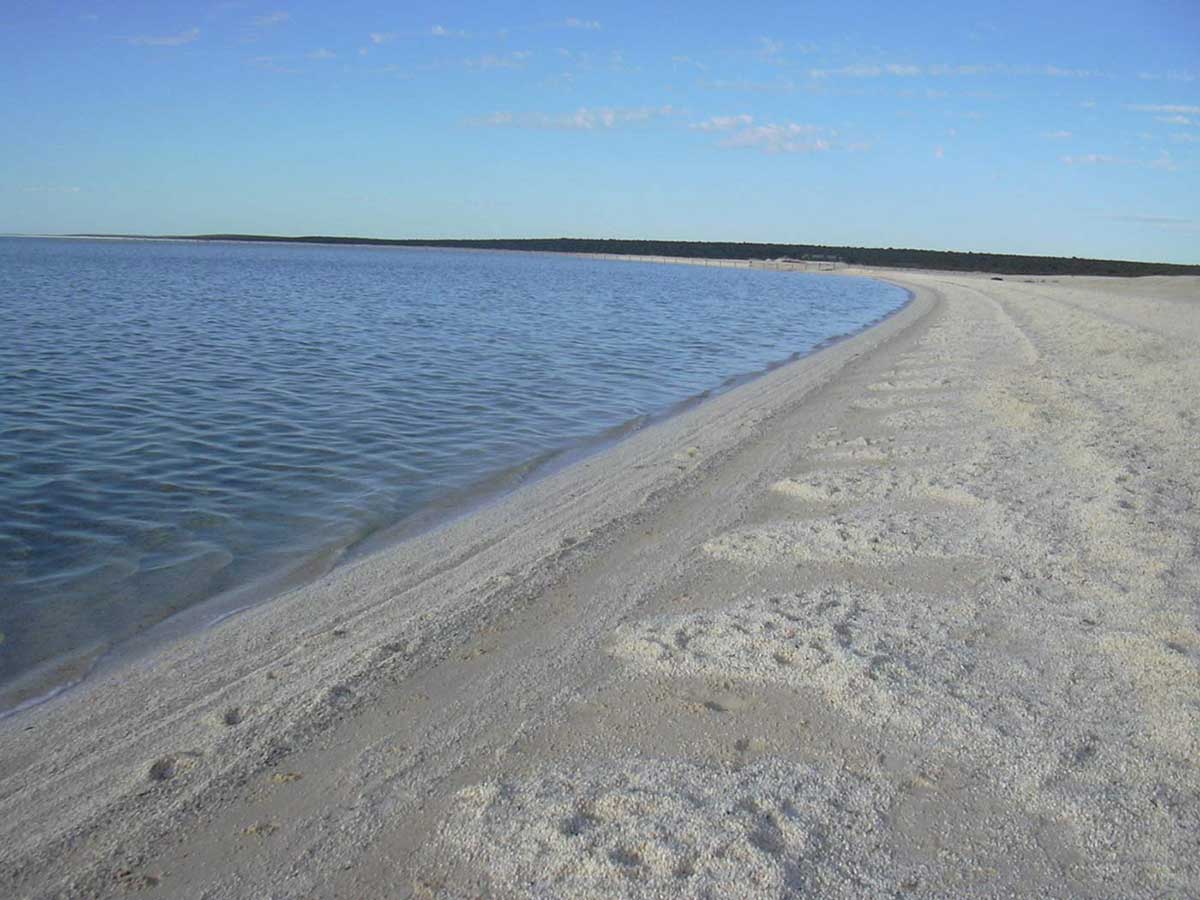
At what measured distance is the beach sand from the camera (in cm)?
316

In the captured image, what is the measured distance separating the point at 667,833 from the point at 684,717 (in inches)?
35.6

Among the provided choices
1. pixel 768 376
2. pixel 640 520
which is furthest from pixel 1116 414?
pixel 768 376

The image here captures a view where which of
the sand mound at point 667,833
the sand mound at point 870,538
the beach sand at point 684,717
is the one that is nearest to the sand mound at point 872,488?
the beach sand at point 684,717

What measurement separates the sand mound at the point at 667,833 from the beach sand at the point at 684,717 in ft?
0.04

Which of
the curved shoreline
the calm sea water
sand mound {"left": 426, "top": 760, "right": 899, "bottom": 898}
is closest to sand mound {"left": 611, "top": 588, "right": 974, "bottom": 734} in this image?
sand mound {"left": 426, "top": 760, "right": 899, "bottom": 898}

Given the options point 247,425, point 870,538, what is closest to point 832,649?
point 870,538

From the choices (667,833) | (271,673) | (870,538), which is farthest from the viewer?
(870,538)

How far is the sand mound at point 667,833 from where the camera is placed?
2980 millimetres

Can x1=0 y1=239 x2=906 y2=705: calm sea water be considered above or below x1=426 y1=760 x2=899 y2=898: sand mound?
below

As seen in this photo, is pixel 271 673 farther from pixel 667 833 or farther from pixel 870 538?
pixel 870 538

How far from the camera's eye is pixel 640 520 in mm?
7465

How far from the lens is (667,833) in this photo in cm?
322

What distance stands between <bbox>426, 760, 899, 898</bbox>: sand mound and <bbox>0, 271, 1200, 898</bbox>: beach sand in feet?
0.04

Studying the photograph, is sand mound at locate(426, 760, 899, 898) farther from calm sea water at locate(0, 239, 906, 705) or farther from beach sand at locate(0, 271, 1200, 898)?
calm sea water at locate(0, 239, 906, 705)
